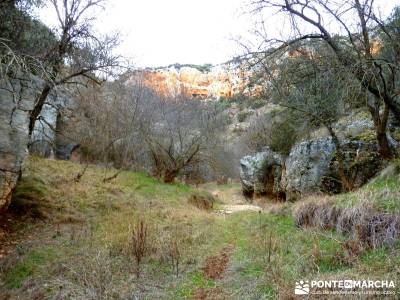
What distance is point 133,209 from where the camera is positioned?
11531mm

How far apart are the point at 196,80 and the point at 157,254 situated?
152ft

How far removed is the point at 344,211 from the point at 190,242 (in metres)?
3.20

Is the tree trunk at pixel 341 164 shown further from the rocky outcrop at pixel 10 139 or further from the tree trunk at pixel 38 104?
→ the rocky outcrop at pixel 10 139

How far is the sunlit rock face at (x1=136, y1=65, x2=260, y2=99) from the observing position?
395 inches

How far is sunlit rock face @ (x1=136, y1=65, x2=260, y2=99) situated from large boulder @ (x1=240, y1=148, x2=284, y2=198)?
4.23 metres

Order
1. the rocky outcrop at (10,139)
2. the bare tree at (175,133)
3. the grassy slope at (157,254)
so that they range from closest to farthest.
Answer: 1. the grassy slope at (157,254)
2. the rocky outcrop at (10,139)
3. the bare tree at (175,133)

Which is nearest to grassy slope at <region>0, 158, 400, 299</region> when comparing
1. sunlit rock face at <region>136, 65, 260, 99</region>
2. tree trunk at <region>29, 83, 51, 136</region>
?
tree trunk at <region>29, 83, 51, 136</region>

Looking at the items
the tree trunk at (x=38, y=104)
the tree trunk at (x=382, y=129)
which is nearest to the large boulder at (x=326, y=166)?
the tree trunk at (x=382, y=129)

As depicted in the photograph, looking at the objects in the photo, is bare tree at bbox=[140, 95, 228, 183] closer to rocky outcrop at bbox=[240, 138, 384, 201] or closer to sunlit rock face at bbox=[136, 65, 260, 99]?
sunlit rock face at bbox=[136, 65, 260, 99]

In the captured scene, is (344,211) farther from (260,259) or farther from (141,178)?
(141,178)

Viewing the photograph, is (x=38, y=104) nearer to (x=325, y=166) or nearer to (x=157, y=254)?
(x=157, y=254)

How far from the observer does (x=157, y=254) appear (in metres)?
6.33

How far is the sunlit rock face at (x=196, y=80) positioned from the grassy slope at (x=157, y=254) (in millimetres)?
4113

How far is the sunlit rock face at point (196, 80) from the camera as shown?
10020 mm
